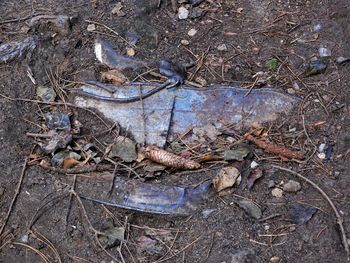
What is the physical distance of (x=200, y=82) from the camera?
3.19 metres

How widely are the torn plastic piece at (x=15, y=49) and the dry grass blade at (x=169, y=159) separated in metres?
1.12

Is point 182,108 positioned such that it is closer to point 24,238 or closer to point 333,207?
point 333,207

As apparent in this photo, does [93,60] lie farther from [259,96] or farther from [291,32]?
[291,32]

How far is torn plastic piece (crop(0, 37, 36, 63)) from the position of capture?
10.8 ft

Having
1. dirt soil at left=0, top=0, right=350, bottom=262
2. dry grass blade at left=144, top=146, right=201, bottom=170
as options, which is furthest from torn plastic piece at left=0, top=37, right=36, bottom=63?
dry grass blade at left=144, top=146, right=201, bottom=170

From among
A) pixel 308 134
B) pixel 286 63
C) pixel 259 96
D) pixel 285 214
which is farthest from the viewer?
pixel 286 63

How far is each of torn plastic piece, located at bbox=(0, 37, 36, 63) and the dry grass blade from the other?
112 cm

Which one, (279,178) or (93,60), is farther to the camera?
(93,60)

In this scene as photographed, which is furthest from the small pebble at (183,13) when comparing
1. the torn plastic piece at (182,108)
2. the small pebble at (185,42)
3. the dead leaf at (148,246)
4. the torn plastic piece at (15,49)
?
the dead leaf at (148,246)

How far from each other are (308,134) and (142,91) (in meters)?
0.97

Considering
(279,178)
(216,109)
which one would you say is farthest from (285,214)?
(216,109)

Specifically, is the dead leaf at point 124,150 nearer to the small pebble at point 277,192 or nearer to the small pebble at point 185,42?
the small pebble at point 277,192

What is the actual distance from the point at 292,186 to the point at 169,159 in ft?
2.09

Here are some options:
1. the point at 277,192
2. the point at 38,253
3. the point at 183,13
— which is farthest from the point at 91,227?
the point at 183,13
